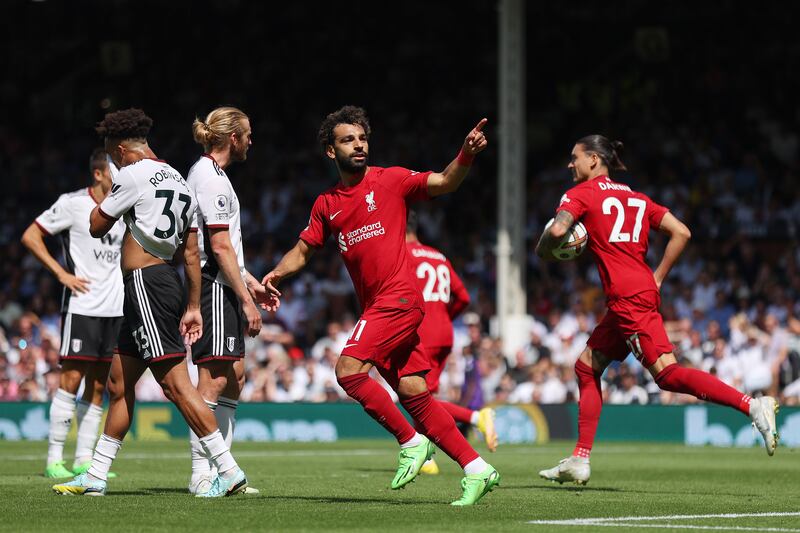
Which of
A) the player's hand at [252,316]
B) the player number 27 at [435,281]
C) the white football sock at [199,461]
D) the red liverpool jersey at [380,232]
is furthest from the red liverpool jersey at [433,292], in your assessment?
the red liverpool jersey at [380,232]

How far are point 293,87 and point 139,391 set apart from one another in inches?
454

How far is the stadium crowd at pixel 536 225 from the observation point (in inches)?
886

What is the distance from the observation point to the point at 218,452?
9.41 meters

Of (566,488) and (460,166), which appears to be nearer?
(460,166)

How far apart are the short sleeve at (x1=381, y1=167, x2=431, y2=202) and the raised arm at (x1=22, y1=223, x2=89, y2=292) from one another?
395cm

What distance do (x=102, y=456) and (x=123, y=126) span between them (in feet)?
7.38

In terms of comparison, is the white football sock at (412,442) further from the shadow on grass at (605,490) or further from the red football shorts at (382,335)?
the shadow on grass at (605,490)

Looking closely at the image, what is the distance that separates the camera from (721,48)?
30.1 metres

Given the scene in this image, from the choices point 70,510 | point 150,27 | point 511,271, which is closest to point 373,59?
point 150,27

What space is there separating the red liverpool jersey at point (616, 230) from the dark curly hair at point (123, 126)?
3202mm

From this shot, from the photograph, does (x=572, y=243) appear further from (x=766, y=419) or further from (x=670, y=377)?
(x=766, y=419)

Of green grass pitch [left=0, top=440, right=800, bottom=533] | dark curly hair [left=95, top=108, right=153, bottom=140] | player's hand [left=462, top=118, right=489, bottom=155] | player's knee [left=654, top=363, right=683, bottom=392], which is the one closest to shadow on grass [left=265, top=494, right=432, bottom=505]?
green grass pitch [left=0, top=440, right=800, bottom=533]

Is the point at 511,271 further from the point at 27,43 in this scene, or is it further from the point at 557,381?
the point at 27,43

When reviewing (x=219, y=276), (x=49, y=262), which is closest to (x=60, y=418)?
(x=49, y=262)
